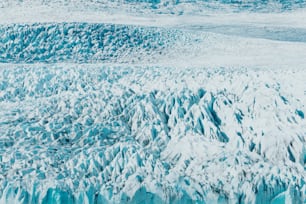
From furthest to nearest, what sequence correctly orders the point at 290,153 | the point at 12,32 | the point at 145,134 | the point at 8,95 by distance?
the point at 12,32 < the point at 8,95 < the point at 145,134 < the point at 290,153

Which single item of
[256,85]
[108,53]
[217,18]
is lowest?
[217,18]

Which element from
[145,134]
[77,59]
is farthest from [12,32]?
[145,134]

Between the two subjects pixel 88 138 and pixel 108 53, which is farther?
pixel 108 53

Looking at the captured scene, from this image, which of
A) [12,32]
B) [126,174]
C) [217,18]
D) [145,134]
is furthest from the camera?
[217,18]

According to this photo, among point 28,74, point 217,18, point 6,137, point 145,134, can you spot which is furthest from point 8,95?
point 217,18

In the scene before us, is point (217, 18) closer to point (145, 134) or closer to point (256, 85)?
point (256, 85)

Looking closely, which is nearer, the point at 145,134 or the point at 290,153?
the point at 290,153

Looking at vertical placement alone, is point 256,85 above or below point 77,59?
above

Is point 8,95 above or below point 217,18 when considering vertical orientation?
above

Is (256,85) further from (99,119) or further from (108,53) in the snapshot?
(108,53)
